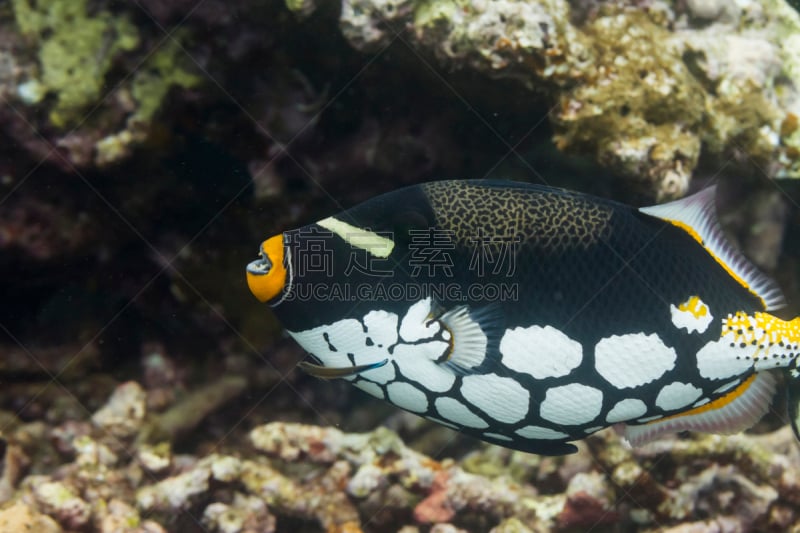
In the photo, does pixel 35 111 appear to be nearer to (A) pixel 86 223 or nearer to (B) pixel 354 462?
(A) pixel 86 223

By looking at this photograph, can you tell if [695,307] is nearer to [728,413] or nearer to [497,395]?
[728,413]

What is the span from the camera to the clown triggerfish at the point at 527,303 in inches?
76.1

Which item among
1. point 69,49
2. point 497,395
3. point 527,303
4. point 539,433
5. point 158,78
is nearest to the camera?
point 527,303

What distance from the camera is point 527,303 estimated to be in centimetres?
197

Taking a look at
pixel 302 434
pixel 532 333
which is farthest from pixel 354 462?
pixel 532 333

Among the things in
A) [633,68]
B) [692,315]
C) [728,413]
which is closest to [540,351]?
[692,315]

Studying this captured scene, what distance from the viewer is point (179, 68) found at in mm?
3021

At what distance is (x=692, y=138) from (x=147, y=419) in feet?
11.6

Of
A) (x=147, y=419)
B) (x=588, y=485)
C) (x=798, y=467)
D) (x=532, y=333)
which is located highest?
(x=532, y=333)

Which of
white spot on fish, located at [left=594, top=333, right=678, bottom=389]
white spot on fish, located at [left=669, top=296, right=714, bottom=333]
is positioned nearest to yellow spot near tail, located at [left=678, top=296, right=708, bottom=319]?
white spot on fish, located at [left=669, top=296, right=714, bottom=333]

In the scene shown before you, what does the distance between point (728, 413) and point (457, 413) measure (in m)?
1.06

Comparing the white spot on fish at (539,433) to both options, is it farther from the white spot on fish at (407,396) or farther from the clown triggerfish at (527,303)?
the white spot on fish at (407,396)

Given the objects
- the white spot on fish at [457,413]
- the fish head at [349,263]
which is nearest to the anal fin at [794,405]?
the white spot on fish at [457,413]

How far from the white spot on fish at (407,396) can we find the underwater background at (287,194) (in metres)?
1.17
